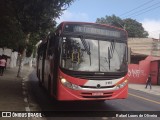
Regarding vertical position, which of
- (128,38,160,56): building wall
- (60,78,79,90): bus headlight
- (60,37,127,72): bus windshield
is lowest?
(60,78,79,90): bus headlight

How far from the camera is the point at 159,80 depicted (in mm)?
40594

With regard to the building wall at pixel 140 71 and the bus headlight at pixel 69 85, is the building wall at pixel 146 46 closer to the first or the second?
the building wall at pixel 140 71

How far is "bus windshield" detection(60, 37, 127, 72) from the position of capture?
37.7ft

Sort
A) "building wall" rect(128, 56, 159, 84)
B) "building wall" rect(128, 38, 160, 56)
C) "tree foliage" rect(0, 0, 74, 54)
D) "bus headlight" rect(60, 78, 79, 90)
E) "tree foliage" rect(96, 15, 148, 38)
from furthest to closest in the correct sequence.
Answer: "tree foliage" rect(96, 15, 148, 38)
"building wall" rect(128, 38, 160, 56)
"building wall" rect(128, 56, 159, 84)
"tree foliage" rect(0, 0, 74, 54)
"bus headlight" rect(60, 78, 79, 90)

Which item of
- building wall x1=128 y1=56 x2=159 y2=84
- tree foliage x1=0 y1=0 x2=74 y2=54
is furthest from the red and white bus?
building wall x1=128 y1=56 x2=159 y2=84

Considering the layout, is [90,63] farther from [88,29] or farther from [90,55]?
[88,29]

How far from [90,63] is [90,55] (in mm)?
285

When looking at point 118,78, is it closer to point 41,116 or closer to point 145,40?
point 41,116

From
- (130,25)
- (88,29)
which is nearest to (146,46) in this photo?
(130,25)

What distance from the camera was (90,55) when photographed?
1164cm

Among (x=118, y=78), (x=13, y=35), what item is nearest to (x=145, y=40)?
(x=13, y=35)

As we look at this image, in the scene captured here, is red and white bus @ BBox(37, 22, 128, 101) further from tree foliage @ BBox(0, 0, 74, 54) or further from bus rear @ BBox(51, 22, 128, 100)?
tree foliage @ BBox(0, 0, 74, 54)

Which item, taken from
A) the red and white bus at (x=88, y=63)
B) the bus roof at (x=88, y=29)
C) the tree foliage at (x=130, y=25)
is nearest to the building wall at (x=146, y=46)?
the tree foliage at (x=130, y=25)

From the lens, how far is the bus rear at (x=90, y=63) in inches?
448
